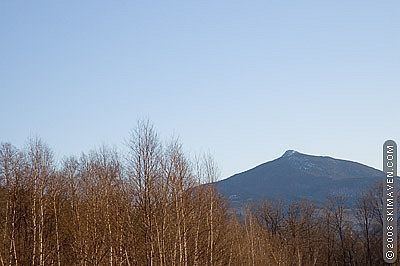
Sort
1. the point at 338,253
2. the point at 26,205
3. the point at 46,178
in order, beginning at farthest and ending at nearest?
the point at 338,253, the point at 26,205, the point at 46,178

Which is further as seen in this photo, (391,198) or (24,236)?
(24,236)

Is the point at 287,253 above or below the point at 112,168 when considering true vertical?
below

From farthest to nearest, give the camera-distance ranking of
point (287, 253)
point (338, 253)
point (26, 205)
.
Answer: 1. point (338, 253)
2. point (287, 253)
3. point (26, 205)

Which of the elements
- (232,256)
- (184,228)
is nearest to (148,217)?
(184,228)

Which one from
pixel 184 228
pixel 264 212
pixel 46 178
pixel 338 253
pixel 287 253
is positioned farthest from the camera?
pixel 264 212

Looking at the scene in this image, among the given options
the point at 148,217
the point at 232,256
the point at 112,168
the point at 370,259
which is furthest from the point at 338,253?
the point at 148,217

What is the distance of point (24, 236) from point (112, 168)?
20.6 ft

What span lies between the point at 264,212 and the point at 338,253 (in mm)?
10493

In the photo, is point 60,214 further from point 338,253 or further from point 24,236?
point 338,253

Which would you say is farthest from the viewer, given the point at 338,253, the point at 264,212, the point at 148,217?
the point at 264,212

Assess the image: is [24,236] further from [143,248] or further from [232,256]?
[232,256]

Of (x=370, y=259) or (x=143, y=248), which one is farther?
(x=370, y=259)

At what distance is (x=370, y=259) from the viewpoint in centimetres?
6450

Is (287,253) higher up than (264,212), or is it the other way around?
(264,212)
